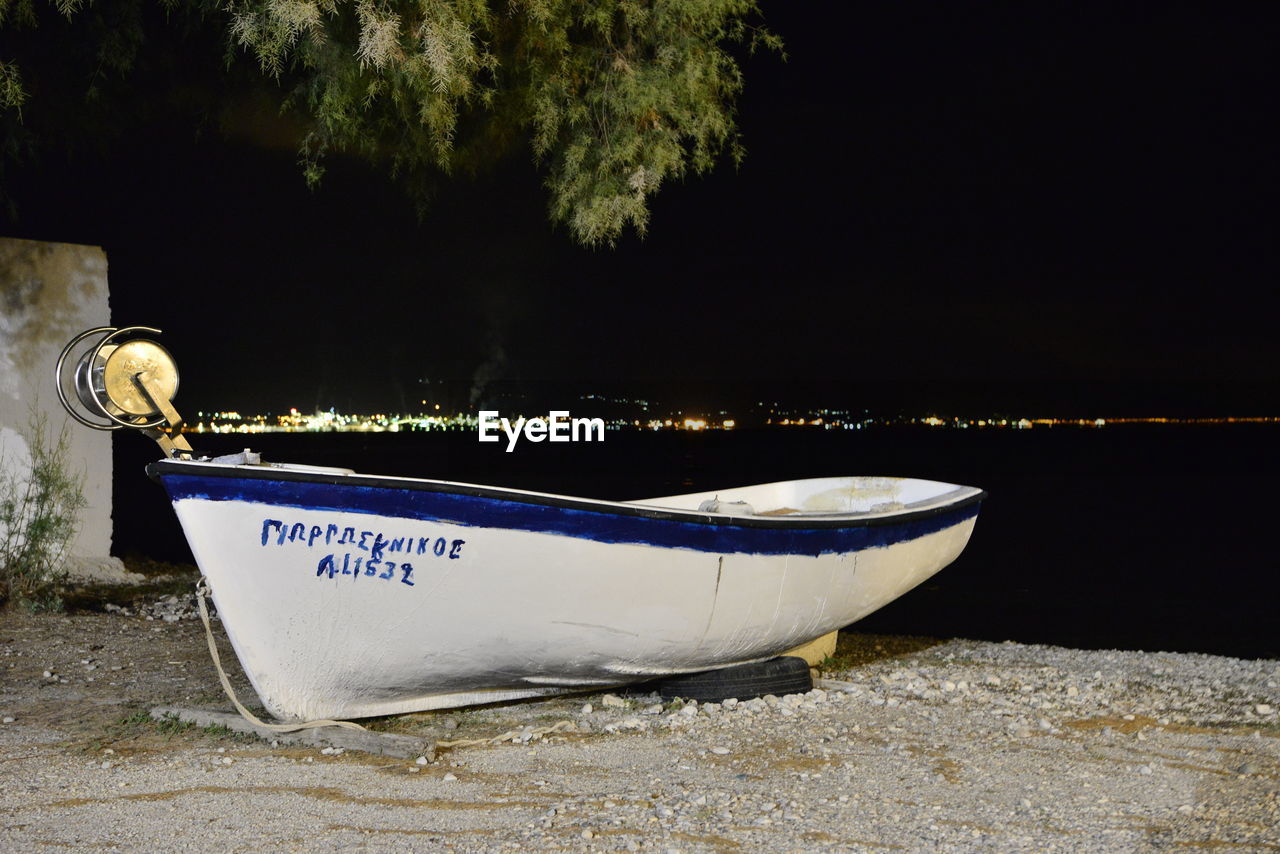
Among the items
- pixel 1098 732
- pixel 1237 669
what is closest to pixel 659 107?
pixel 1098 732

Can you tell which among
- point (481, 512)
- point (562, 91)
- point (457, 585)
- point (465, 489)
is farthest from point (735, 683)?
point (562, 91)

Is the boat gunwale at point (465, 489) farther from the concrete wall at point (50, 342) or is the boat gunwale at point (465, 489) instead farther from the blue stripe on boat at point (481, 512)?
the concrete wall at point (50, 342)

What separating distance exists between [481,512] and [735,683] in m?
2.00

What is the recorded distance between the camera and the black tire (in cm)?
615

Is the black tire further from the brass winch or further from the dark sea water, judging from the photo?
the dark sea water

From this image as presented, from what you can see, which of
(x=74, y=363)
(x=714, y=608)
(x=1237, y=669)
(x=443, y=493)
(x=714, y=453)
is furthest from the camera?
(x=714, y=453)

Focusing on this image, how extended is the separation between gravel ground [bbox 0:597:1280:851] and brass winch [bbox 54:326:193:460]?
1.43m

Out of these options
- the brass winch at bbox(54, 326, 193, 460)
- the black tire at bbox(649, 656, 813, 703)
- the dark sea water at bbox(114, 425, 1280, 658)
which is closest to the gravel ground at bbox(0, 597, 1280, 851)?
the black tire at bbox(649, 656, 813, 703)

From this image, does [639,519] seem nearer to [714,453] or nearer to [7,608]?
[7,608]

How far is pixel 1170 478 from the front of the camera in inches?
2227

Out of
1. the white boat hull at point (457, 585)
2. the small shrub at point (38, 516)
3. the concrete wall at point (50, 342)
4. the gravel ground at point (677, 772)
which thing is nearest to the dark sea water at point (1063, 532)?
the concrete wall at point (50, 342)

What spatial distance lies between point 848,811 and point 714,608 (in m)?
1.50

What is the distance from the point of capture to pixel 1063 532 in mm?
28656

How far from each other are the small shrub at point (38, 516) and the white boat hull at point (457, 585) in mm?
4438
